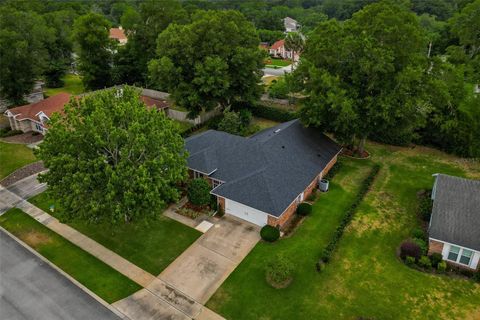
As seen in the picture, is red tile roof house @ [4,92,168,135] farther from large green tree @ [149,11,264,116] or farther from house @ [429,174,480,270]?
house @ [429,174,480,270]

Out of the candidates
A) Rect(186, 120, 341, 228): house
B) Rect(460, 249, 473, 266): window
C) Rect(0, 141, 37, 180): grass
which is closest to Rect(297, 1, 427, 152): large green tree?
Rect(186, 120, 341, 228): house

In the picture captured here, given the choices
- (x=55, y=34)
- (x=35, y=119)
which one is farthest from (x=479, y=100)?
(x=55, y=34)

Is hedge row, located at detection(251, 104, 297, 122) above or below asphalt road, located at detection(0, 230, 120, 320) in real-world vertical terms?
above

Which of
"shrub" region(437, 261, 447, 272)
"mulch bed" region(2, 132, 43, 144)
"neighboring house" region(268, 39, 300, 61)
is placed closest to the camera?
"shrub" region(437, 261, 447, 272)

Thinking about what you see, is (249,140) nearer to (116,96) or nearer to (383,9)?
(116,96)

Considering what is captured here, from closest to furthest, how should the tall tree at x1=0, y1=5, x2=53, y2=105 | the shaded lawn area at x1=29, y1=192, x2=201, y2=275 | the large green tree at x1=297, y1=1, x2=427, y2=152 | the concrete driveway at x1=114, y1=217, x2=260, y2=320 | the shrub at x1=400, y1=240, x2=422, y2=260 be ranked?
the concrete driveway at x1=114, y1=217, x2=260, y2=320, the shrub at x1=400, y1=240, x2=422, y2=260, the shaded lawn area at x1=29, y1=192, x2=201, y2=275, the large green tree at x1=297, y1=1, x2=427, y2=152, the tall tree at x1=0, y1=5, x2=53, y2=105

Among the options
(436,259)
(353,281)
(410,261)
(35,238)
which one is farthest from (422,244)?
(35,238)

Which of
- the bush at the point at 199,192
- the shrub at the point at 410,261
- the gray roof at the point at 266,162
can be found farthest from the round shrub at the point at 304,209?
the shrub at the point at 410,261

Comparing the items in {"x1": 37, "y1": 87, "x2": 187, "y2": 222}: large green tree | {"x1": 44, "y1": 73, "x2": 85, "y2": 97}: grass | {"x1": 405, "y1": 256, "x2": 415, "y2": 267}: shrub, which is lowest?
{"x1": 44, "y1": 73, "x2": 85, "y2": 97}: grass

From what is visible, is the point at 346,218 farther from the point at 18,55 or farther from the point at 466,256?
the point at 18,55
